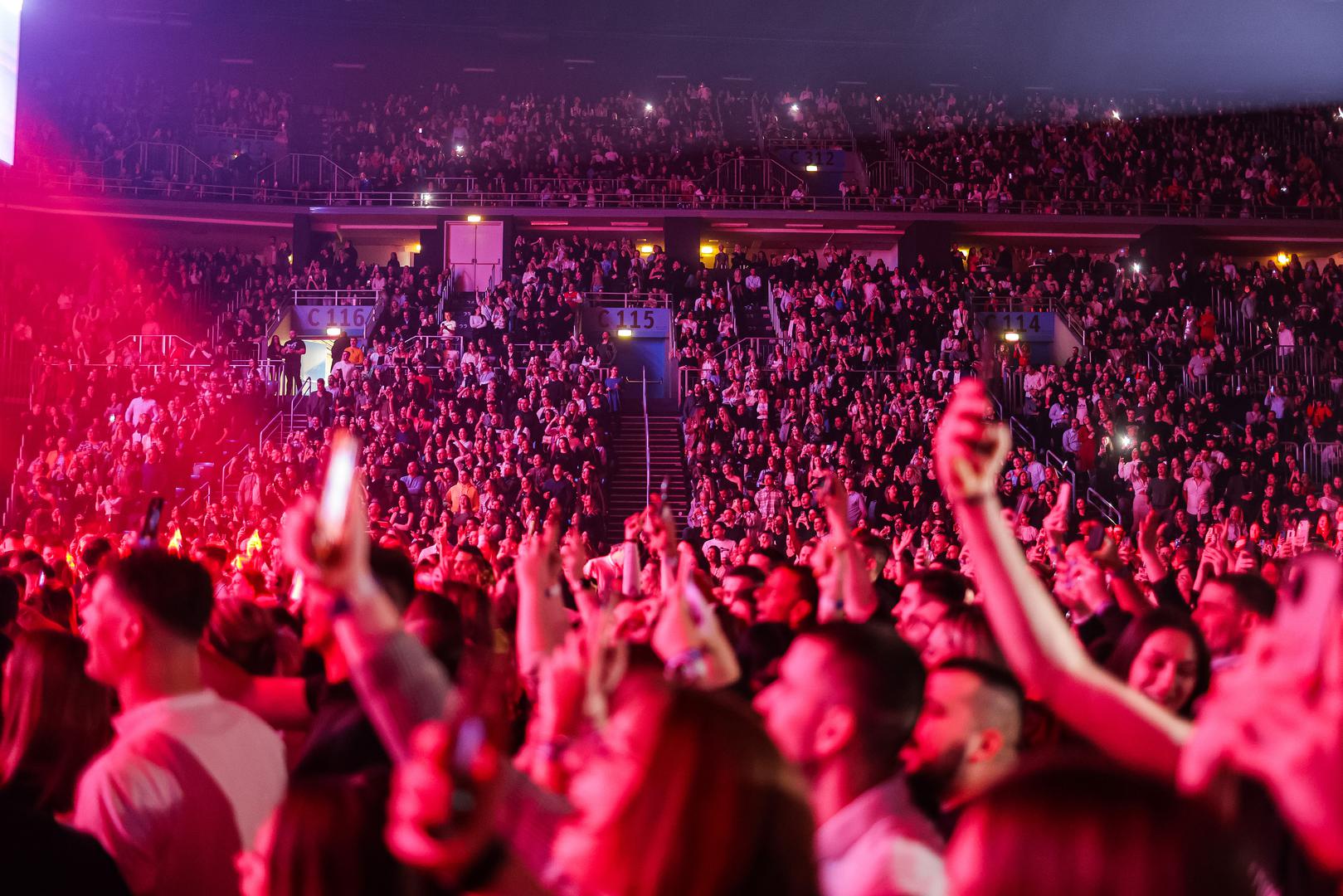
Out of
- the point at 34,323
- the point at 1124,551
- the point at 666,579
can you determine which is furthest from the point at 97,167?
the point at 666,579

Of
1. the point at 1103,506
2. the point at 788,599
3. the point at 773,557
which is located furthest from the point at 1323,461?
the point at 788,599

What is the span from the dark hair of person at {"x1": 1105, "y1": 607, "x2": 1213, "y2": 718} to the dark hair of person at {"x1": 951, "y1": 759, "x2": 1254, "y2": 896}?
2229 mm

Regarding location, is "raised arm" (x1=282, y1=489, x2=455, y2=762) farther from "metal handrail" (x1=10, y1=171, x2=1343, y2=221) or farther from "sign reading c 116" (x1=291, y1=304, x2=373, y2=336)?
"metal handrail" (x1=10, y1=171, x2=1343, y2=221)

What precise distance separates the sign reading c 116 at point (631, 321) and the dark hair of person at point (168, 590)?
946 inches

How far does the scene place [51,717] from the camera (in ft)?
9.73

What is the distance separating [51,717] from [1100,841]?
8.25 feet

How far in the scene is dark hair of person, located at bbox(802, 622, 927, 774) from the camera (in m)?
2.48

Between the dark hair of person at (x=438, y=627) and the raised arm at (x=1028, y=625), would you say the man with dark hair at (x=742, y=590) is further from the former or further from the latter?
the raised arm at (x=1028, y=625)

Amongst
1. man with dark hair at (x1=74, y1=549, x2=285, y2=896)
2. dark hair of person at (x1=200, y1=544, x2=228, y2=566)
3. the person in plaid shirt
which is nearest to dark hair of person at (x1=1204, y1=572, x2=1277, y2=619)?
man with dark hair at (x1=74, y1=549, x2=285, y2=896)

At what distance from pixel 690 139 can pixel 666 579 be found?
28677 mm

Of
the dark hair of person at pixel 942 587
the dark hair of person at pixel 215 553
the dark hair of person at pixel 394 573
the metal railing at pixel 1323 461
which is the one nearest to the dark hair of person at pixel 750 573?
the dark hair of person at pixel 942 587

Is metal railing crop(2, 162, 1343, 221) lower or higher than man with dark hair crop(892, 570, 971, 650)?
higher

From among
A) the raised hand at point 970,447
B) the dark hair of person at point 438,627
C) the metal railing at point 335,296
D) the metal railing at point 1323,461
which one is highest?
the metal railing at point 335,296

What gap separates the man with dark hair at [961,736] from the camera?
283 cm
